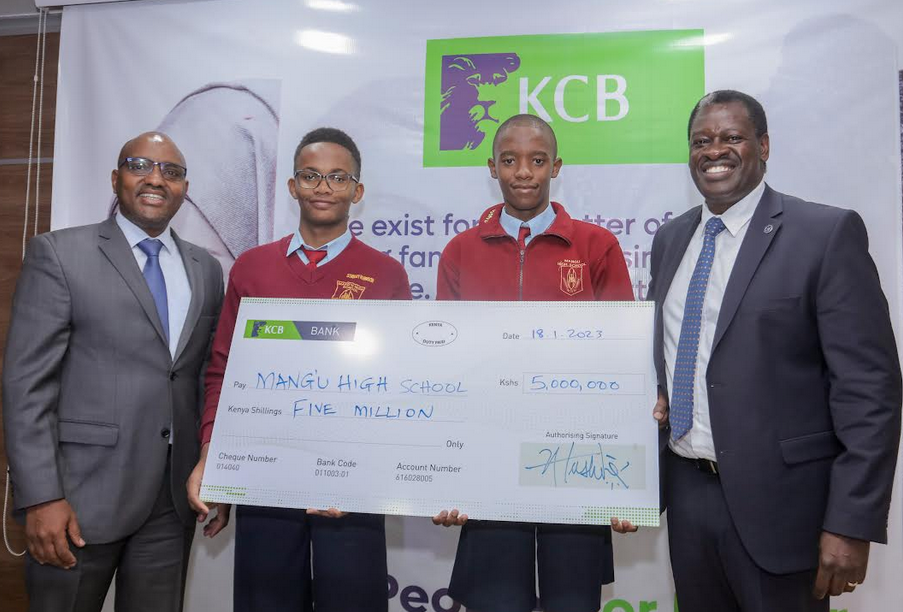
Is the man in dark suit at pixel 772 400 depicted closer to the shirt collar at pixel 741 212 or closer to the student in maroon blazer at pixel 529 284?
Result: the shirt collar at pixel 741 212

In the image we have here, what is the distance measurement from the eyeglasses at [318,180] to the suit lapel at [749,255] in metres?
1.24

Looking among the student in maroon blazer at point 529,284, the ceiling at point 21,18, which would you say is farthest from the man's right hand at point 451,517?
the ceiling at point 21,18

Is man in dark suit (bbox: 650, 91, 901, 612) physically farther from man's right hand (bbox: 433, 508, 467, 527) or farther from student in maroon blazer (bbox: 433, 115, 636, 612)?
man's right hand (bbox: 433, 508, 467, 527)

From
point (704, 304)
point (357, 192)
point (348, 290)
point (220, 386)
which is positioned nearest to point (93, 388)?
point (220, 386)

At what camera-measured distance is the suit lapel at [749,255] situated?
156 centimetres

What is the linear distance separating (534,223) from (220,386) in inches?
44.5

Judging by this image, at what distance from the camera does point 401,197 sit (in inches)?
107

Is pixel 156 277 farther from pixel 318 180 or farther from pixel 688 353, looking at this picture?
pixel 688 353

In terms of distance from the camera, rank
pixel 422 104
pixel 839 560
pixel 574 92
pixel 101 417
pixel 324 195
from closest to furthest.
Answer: pixel 839 560, pixel 101 417, pixel 324 195, pixel 574 92, pixel 422 104

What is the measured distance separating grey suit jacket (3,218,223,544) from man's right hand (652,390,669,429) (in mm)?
1440

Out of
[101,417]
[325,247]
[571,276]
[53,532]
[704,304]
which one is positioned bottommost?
[53,532]

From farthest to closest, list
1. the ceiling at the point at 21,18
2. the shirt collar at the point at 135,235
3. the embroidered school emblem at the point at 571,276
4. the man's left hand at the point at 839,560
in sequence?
the ceiling at the point at 21,18 → the shirt collar at the point at 135,235 → the embroidered school emblem at the point at 571,276 → the man's left hand at the point at 839,560

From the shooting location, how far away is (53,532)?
5.67 feet

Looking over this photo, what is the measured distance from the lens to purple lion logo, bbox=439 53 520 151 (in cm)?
268
